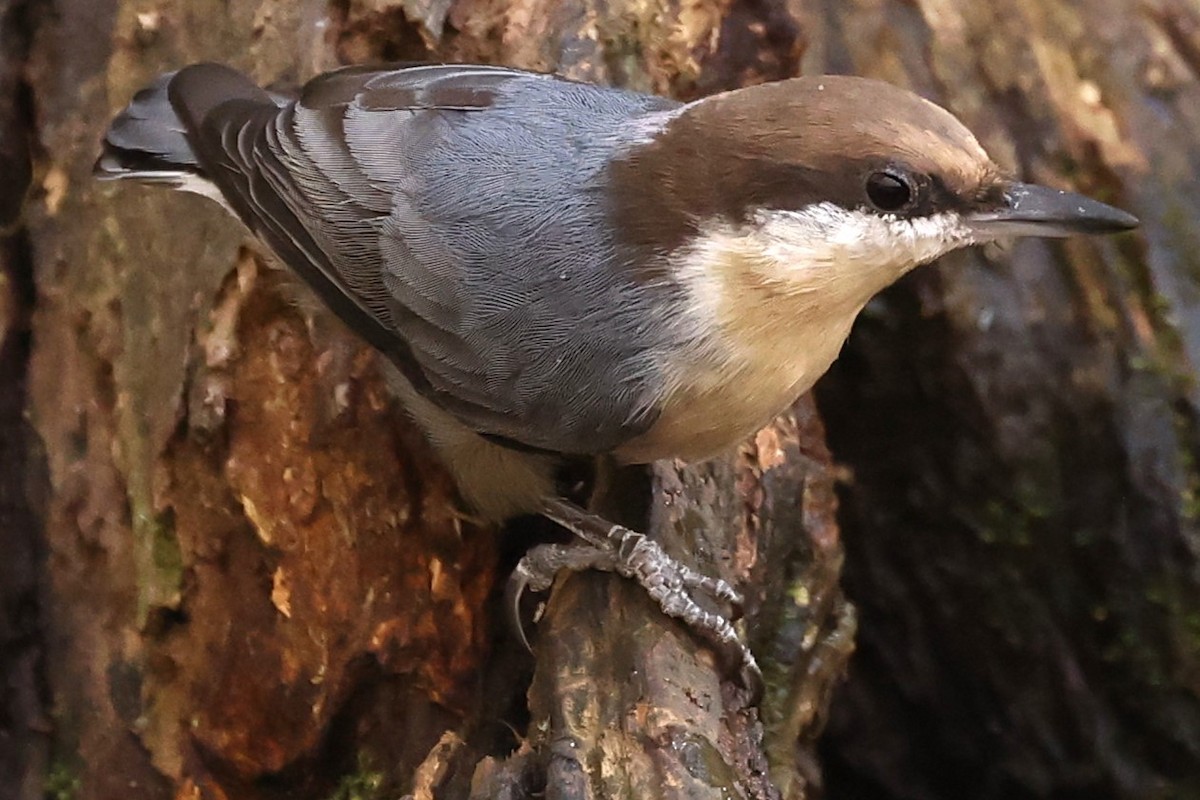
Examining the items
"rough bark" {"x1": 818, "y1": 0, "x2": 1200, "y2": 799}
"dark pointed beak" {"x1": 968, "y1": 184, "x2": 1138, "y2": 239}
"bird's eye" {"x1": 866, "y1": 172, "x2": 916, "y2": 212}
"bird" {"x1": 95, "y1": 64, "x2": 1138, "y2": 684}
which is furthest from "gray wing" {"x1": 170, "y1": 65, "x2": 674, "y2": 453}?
"rough bark" {"x1": 818, "y1": 0, "x2": 1200, "y2": 799}

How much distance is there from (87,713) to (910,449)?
1.93 m

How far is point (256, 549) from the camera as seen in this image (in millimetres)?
2047

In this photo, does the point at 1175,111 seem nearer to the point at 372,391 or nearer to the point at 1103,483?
the point at 1103,483

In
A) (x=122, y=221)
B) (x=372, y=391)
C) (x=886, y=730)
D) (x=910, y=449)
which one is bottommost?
(x=886, y=730)

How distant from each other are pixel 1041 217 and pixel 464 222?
0.86 m

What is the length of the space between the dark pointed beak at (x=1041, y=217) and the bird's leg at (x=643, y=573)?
2.27 feet

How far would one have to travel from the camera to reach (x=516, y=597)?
2.03 m

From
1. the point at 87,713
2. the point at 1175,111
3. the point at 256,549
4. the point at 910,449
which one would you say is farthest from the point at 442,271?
the point at 1175,111

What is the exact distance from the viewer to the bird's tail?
6.63 ft

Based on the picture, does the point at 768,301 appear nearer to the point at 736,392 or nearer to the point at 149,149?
the point at 736,392

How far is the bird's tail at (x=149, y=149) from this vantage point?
202cm

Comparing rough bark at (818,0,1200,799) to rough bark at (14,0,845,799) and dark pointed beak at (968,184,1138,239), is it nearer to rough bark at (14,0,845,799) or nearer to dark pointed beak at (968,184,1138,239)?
rough bark at (14,0,845,799)

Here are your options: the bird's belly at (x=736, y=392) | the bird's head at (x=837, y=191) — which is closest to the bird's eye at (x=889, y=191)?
the bird's head at (x=837, y=191)

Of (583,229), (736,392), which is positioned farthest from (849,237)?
(583,229)
